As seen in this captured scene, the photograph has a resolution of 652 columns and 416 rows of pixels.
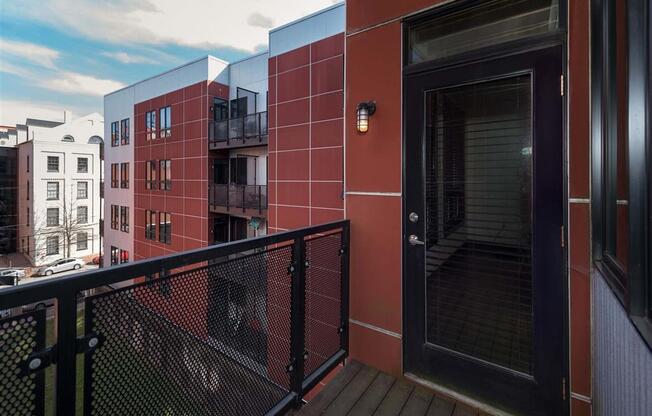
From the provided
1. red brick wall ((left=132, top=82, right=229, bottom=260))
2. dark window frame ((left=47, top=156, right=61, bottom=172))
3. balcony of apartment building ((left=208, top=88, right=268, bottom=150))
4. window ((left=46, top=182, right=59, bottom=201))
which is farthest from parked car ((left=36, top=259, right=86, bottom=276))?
balcony of apartment building ((left=208, top=88, right=268, bottom=150))

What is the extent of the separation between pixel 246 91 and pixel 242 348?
922cm

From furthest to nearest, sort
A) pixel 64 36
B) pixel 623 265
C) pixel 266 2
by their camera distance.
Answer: pixel 64 36 → pixel 266 2 → pixel 623 265

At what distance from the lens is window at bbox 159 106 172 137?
1111cm

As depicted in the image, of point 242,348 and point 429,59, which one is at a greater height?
point 429,59

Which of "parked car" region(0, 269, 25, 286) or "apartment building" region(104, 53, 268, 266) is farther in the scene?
"parked car" region(0, 269, 25, 286)

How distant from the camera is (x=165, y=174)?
11297 millimetres

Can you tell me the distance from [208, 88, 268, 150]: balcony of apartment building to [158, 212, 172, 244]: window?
11.5 feet

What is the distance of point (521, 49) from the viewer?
1.70 metres

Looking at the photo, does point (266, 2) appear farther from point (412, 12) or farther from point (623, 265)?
point (623, 265)

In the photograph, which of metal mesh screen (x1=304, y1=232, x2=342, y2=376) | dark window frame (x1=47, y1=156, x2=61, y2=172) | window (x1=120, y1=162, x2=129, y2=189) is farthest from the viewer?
dark window frame (x1=47, y1=156, x2=61, y2=172)

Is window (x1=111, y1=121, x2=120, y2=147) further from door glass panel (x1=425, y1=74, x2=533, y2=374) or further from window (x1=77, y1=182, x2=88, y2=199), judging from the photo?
door glass panel (x1=425, y1=74, x2=533, y2=374)

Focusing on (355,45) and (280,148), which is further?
(280,148)

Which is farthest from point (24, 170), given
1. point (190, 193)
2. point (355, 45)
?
point (355, 45)

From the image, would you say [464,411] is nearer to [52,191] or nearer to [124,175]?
[124,175]
